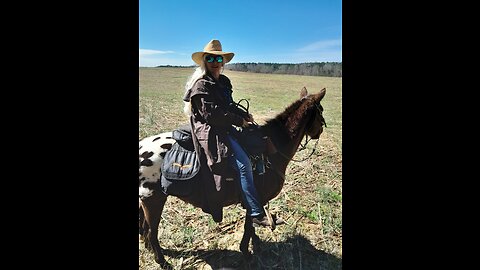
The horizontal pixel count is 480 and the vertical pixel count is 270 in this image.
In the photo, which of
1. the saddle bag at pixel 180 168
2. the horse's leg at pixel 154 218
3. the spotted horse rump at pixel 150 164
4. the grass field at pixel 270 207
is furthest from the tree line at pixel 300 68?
the horse's leg at pixel 154 218

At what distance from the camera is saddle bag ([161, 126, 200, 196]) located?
2.54 m

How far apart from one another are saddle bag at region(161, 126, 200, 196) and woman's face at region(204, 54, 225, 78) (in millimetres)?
481

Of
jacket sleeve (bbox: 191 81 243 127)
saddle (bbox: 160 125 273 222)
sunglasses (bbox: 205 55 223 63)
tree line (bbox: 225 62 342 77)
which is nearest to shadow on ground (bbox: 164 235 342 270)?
saddle (bbox: 160 125 273 222)

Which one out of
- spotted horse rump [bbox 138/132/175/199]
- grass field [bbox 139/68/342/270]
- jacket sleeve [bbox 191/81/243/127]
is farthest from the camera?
grass field [bbox 139/68/342/270]

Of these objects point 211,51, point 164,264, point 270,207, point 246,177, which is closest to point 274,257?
point 270,207

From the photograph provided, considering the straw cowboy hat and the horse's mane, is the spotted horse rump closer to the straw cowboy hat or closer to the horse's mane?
the straw cowboy hat

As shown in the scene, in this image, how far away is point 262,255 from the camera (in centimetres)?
272

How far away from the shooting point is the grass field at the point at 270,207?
8.84 ft

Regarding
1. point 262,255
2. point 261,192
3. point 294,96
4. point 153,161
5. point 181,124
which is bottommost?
point 262,255

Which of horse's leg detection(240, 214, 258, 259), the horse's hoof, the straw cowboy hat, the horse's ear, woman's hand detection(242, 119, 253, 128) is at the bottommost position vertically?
the horse's hoof

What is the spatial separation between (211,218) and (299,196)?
712mm
